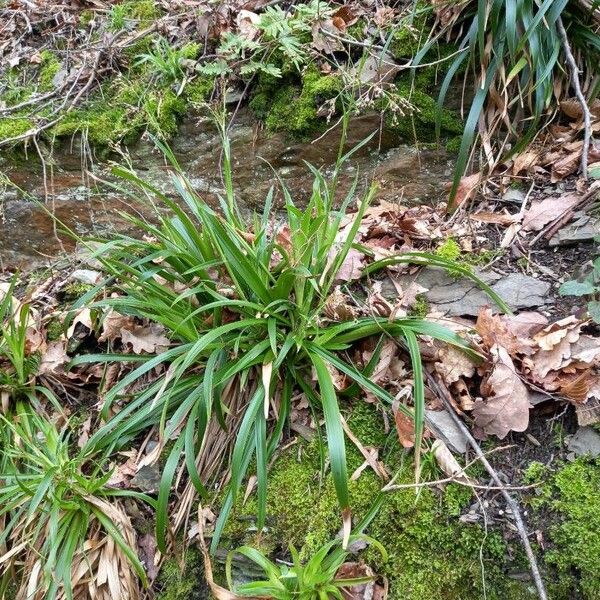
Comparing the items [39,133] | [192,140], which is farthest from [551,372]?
[39,133]

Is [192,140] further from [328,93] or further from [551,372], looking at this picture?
[551,372]

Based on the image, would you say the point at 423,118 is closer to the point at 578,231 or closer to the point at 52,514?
the point at 578,231

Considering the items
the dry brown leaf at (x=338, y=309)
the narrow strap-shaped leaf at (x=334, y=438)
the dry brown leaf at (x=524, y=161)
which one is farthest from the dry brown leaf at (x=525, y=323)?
the dry brown leaf at (x=524, y=161)

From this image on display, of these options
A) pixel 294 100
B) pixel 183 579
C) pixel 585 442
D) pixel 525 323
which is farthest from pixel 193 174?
pixel 585 442

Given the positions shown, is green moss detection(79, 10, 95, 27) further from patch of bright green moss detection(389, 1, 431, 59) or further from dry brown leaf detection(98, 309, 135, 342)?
dry brown leaf detection(98, 309, 135, 342)

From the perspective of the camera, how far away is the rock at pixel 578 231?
217 centimetres

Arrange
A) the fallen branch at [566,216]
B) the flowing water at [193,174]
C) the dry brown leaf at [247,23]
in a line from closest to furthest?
1. the fallen branch at [566,216]
2. the flowing water at [193,174]
3. the dry brown leaf at [247,23]

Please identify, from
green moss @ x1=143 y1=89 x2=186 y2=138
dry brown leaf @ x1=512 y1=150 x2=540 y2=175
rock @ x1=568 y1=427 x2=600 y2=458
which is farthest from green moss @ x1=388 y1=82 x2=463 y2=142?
rock @ x1=568 y1=427 x2=600 y2=458

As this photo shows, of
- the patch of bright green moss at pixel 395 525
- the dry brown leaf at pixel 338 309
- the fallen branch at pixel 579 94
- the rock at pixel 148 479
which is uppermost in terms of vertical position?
the fallen branch at pixel 579 94

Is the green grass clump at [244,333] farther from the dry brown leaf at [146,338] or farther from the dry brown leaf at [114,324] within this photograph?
the dry brown leaf at [114,324]

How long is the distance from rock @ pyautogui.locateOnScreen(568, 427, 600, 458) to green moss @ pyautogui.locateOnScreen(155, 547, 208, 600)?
4.49ft

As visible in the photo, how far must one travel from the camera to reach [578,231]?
221cm

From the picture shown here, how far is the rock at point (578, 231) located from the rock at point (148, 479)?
1922 millimetres

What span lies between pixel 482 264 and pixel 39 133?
2703 millimetres
